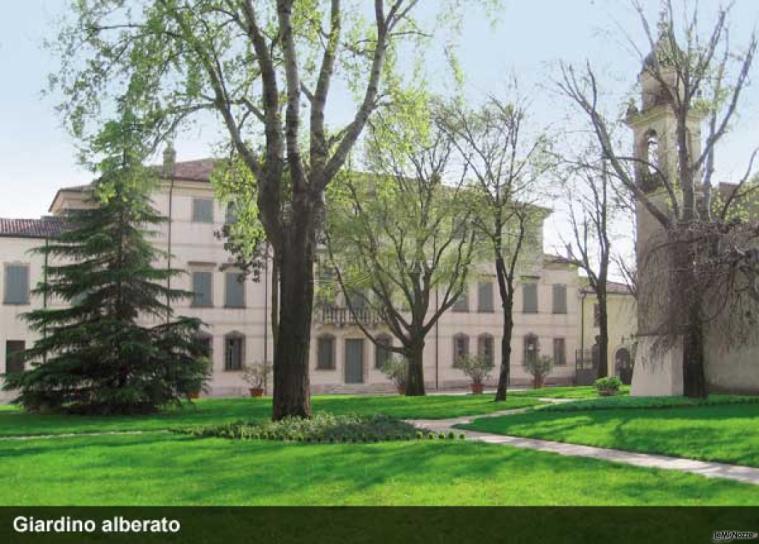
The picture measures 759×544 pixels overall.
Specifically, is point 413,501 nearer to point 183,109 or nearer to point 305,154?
point 183,109

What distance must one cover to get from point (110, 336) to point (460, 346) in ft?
Result: 94.7

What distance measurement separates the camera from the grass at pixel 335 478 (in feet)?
26.3

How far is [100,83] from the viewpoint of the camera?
17062 mm

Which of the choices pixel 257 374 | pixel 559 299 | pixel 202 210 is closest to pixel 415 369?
pixel 257 374

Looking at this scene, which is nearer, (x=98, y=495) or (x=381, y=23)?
(x=98, y=495)

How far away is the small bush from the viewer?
13578 millimetres

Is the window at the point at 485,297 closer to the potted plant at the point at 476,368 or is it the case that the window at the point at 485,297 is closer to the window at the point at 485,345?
the window at the point at 485,345

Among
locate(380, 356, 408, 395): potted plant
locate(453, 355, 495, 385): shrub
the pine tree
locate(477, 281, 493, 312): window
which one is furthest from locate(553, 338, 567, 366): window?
the pine tree

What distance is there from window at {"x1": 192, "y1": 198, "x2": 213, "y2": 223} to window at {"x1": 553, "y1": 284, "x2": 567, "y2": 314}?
21.6 metres

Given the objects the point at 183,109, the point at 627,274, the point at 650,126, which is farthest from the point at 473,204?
the point at 627,274

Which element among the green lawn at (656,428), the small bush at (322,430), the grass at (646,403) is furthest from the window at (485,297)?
the small bush at (322,430)

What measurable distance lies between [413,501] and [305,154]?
17.6 metres

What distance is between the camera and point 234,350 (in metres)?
42.8

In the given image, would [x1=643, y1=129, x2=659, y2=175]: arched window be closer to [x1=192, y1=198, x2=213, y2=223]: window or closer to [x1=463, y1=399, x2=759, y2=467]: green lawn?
[x1=463, y1=399, x2=759, y2=467]: green lawn
